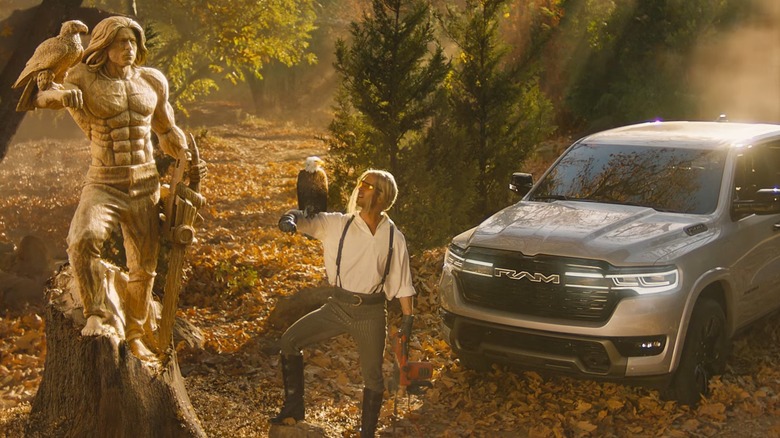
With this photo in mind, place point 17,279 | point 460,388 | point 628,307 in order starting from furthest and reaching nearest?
point 17,279
point 460,388
point 628,307

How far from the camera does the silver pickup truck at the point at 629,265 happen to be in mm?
7082

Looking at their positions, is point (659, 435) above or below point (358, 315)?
below

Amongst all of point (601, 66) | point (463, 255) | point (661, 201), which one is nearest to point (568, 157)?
point (661, 201)

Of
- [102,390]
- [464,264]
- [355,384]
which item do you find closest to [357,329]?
[464,264]

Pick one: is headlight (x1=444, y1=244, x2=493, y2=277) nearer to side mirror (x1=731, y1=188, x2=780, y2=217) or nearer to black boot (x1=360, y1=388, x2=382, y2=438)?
black boot (x1=360, y1=388, x2=382, y2=438)

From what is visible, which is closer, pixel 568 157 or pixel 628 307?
pixel 628 307

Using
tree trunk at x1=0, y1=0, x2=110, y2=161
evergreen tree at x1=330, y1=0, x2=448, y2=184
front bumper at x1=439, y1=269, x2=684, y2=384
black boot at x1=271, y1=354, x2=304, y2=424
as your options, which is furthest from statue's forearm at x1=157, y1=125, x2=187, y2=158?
tree trunk at x1=0, y1=0, x2=110, y2=161

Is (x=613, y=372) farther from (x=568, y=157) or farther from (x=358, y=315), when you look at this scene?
(x=568, y=157)

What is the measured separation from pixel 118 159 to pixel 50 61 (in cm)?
79

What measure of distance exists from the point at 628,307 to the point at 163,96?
3.80 metres

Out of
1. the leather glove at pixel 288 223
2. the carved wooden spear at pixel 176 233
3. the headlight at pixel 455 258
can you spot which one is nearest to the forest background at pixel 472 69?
the headlight at pixel 455 258

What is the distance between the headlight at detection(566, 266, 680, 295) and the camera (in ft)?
23.2

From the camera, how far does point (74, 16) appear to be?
12484 mm

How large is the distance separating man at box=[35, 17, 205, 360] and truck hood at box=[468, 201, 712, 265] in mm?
2590
